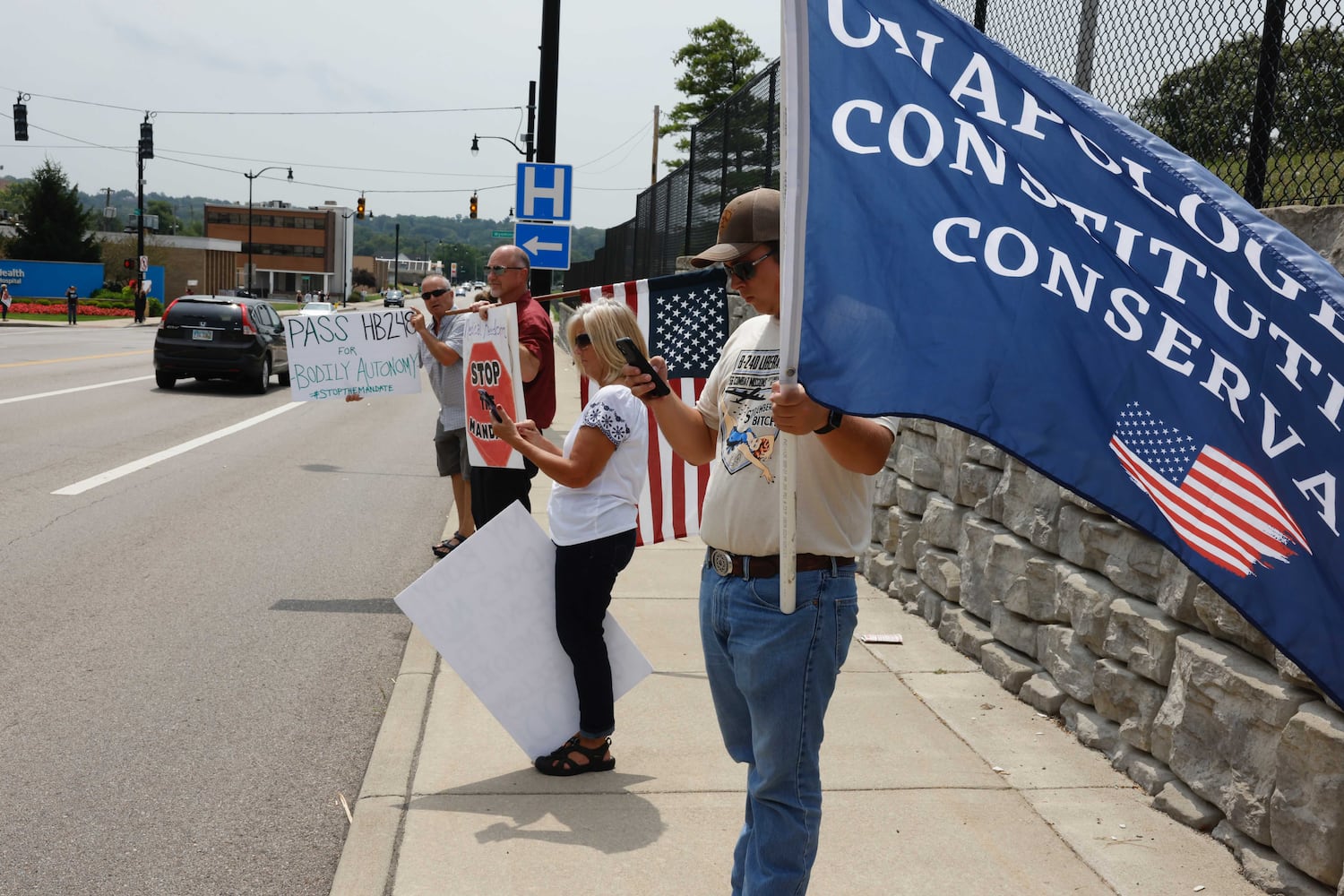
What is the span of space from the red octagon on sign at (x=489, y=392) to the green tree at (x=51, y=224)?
84.7 metres

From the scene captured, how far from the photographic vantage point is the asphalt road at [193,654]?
4.03 meters

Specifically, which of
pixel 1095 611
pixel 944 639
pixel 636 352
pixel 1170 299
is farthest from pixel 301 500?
pixel 1170 299

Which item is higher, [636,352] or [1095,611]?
[636,352]

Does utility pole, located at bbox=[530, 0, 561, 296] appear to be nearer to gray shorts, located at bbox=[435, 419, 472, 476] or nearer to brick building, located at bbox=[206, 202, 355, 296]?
gray shorts, located at bbox=[435, 419, 472, 476]

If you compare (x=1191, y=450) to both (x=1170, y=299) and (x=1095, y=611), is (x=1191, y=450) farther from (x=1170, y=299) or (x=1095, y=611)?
(x=1095, y=611)

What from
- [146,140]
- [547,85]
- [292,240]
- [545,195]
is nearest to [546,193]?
[545,195]

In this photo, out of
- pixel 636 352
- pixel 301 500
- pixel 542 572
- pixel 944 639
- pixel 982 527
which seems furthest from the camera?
pixel 301 500

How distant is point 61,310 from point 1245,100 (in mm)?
61160

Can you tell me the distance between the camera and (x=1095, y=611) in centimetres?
479

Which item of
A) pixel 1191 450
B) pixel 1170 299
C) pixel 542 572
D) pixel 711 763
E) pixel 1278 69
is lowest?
pixel 711 763

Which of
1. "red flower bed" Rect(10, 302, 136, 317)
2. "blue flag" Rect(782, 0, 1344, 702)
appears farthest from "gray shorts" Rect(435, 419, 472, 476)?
"red flower bed" Rect(10, 302, 136, 317)

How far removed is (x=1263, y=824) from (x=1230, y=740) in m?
0.28

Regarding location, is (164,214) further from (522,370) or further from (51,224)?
(522,370)

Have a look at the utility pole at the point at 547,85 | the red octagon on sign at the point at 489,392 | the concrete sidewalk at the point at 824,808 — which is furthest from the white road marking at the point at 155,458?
the concrete sidewalk at the point at 824,808
